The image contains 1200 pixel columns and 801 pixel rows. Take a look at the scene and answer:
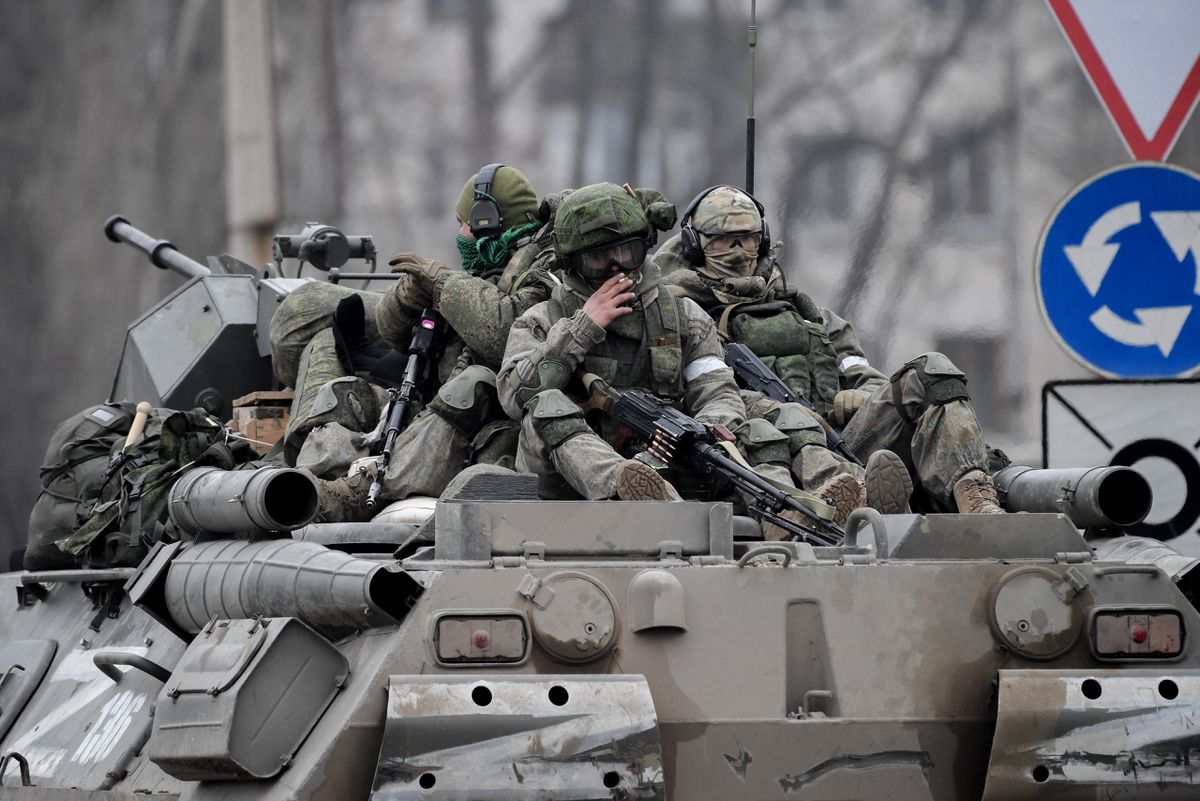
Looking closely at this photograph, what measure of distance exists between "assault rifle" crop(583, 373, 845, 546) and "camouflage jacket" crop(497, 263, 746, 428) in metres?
0.19

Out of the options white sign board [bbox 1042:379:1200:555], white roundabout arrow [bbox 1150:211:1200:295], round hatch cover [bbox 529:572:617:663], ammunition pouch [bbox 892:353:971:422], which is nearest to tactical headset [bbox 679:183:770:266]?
ammunition pouch [bbox 892:353:971:422]

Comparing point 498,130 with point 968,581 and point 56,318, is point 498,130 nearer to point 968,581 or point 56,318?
point 56,318

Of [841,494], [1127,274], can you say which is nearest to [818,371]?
[841,494]

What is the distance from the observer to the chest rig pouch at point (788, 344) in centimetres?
1055

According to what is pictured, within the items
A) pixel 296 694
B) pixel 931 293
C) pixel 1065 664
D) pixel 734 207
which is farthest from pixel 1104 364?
pixel 296 694

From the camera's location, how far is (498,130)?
53.0 feet

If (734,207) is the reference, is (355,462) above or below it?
below

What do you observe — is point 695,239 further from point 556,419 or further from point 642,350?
point 556,419

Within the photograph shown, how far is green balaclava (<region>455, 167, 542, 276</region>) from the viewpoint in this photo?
10.8 metres

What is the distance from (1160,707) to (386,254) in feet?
34.4

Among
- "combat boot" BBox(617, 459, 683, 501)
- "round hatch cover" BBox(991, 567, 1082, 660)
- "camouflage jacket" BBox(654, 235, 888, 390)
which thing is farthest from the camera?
"camouflage jacket" BBox(654, 235, 888, 390)

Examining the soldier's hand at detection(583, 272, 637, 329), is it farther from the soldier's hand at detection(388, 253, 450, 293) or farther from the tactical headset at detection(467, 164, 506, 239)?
the tactical headset at detection(467, 164, 506, 239)

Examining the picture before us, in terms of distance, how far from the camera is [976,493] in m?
9.22

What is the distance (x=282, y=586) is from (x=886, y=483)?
2567 millimetres
